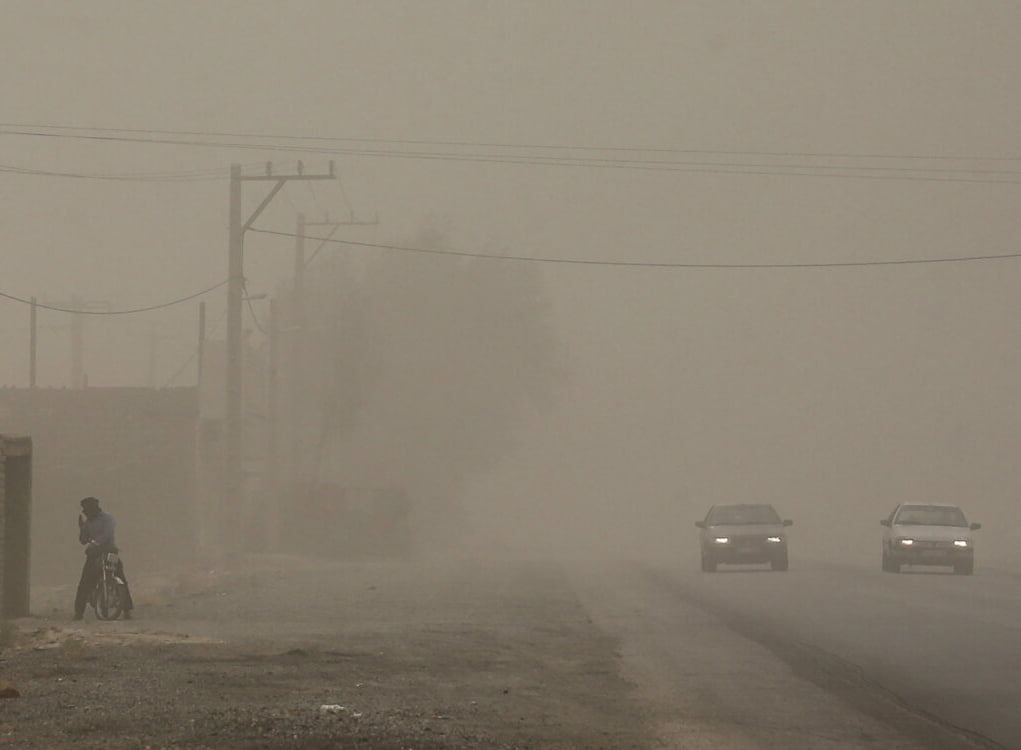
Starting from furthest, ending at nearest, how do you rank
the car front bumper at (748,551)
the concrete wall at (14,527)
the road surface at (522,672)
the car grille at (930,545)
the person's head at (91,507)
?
the car front bumper at (748,551), the car grille at (930,545), the concrete wall at (14,527), the person's head at (91,507), the road surface at (522,672)

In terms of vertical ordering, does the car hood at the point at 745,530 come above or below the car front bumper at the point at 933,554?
above

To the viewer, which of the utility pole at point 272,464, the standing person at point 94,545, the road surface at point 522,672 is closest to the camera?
the road surface at point 522,672

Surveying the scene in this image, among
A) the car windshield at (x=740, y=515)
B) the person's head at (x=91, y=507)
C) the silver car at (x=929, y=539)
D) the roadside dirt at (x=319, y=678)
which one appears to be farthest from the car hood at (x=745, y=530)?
the person's head at (x=91, y=507)

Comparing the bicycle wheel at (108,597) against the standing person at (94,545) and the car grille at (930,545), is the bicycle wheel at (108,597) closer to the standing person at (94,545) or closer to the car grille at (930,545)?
the standing person at (94,545)

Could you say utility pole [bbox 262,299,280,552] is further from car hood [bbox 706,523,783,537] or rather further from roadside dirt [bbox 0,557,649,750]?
roadside dirt [bbox 0,557,649,750]

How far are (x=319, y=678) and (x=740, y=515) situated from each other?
3009 cm

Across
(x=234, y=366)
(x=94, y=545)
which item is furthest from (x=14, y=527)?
(x=234, y=366)

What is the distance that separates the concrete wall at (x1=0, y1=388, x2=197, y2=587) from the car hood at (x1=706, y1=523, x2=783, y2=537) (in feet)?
46.7

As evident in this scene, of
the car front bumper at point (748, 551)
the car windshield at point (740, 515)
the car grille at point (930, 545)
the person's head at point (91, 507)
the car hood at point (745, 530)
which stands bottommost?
the car front bumper at point (748, 551)

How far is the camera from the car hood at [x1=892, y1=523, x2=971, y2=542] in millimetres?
42562

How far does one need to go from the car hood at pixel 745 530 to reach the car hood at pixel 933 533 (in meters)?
3.09

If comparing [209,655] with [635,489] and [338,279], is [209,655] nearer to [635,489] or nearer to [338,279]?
[338,279]

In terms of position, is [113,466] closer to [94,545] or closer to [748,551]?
[748,551]

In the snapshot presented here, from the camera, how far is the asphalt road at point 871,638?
15062mm
